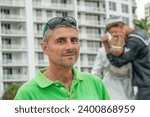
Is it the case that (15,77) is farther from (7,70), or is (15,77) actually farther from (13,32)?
(13,32)

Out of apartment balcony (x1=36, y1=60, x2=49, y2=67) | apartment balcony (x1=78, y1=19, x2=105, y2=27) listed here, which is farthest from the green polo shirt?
apartment balcony (x1=78, y1=19, x2=105, y2=27)

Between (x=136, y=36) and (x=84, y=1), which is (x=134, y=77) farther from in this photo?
(x=84, y=1)

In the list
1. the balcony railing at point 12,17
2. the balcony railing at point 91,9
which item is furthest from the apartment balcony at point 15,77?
the balcony railing at point 91,9

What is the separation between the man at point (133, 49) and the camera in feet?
23.5

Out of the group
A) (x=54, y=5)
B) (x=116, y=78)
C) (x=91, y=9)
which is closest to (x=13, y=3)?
→ (x=54, y=5)

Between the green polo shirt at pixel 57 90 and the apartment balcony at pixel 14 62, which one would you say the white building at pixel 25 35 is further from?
the green polo shirt at pixel 57 90

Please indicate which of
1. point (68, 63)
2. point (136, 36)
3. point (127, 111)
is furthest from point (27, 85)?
point (136, 36)

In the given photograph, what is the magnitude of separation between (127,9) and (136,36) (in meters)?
79.5

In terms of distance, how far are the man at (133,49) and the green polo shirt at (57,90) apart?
2.67 metres

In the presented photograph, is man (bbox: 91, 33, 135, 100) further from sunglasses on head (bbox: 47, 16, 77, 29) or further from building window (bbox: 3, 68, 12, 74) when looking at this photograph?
building window (bbox: 3, 68, 12, 74)

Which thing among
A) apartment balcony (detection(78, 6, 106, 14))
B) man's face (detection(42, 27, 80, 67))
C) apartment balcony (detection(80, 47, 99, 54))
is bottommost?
apartment balcony (detection(80, 47, 99, 54))

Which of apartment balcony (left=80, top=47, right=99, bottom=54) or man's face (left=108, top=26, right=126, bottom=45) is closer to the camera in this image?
man's face (left=108, top=26, right=126, bottom=45)

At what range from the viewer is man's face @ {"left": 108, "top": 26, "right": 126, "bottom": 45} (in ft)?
23.4

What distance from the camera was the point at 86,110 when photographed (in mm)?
4438
